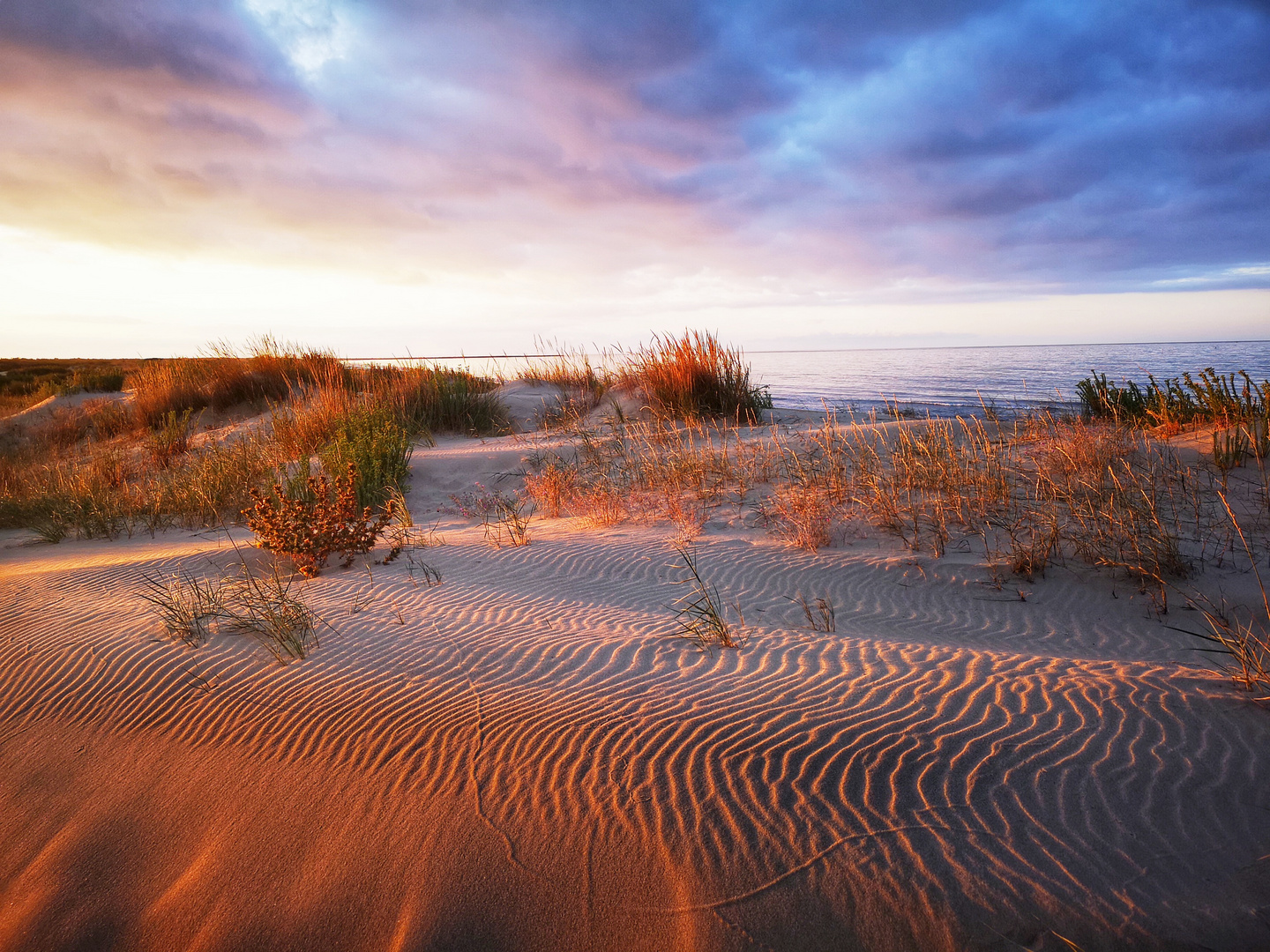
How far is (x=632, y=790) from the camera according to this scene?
Answer: 6.64 ft

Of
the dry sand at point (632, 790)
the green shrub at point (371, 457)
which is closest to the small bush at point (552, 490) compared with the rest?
the green shrub at point (371, 457)

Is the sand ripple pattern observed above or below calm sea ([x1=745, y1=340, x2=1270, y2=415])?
below

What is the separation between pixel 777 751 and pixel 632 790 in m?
0.52

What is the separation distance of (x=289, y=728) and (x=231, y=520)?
5.57 meters

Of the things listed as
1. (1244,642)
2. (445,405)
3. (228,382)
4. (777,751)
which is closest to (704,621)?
(777,751)

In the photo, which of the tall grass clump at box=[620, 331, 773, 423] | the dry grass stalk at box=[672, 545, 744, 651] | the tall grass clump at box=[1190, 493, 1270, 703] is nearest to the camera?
the tall grass clump at box=[1190, 493, 1270, 703]

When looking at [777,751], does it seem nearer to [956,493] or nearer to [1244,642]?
[1244,642]

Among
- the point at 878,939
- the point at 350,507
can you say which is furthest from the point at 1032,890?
the point at 350,507

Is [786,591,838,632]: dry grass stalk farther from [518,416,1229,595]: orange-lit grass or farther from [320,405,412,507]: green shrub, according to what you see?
[320,405,412,507]: green shrub

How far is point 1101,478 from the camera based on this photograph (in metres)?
5.08

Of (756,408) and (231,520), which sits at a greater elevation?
(756,408)

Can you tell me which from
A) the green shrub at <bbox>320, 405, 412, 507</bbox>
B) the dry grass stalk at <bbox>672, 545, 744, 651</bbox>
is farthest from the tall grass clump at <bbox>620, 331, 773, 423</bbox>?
the dry grass stalk at <bbox>672, 545, 744, 651</bbox>

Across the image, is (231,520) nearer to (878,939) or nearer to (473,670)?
(473,670)

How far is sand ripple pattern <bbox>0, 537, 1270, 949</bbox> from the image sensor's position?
1590mm
